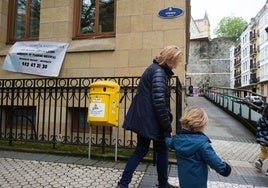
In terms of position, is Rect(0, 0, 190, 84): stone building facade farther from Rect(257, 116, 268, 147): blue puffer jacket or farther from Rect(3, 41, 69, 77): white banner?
Rect(257, 116, 268, 147): blue puffer jacket

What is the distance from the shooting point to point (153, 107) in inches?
150

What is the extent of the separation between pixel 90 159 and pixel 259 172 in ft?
10.3

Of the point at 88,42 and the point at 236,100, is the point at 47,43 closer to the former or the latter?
the point at 88,42

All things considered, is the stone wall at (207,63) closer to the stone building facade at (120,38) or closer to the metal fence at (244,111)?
the metal fence at (244,111)

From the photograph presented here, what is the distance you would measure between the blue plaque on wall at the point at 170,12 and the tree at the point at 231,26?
257 feet

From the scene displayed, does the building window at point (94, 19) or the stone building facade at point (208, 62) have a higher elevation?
the stone building facade at point (208, 62)

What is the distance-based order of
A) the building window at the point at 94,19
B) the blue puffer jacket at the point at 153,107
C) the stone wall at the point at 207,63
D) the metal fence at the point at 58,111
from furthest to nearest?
the stone wall at the point at 207,63, the building window at the point at 94,19, the metal fence at the point at 58,111, the blue puffer jacket at the point at 153,107

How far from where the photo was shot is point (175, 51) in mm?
3873

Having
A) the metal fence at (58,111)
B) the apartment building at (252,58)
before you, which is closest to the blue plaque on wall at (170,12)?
the metal fence at (58,111)

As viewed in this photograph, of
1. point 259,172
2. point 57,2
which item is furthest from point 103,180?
point 57,2

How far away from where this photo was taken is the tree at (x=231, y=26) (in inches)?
3201

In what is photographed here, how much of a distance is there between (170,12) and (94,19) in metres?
2.10

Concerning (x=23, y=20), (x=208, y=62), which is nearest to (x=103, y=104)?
(x=23, y=20)

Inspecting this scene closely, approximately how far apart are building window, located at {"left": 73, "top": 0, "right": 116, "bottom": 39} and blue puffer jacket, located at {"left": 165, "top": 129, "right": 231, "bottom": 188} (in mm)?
5143
